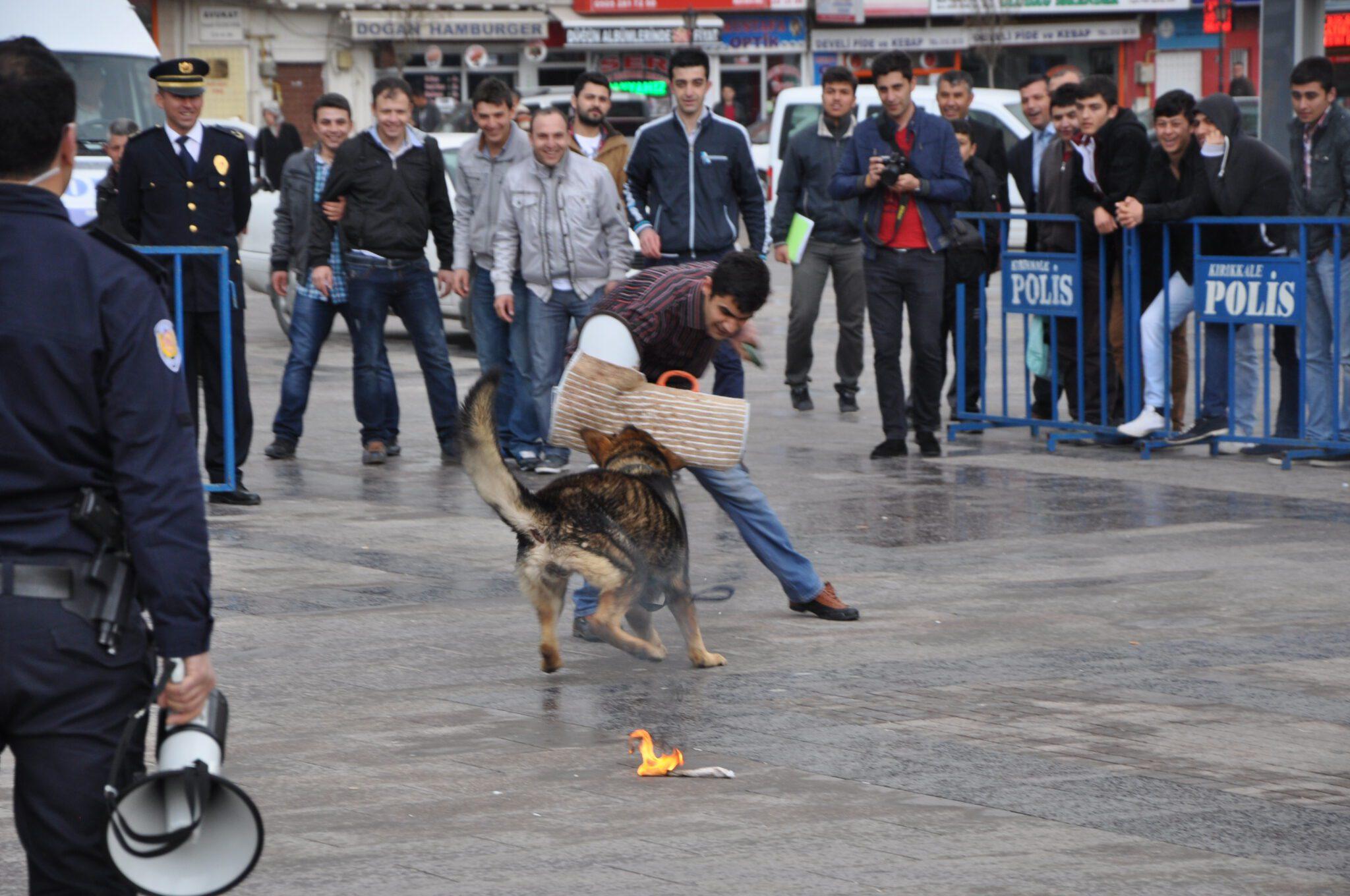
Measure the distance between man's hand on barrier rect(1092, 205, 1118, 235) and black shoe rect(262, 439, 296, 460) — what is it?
16.0 ft

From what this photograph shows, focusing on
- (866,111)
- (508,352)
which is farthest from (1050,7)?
(508,352)

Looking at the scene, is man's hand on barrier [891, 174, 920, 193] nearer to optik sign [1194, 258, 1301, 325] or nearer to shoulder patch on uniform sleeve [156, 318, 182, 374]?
optik sign [1194, 258, 1301, 325]

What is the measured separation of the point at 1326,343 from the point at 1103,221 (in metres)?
1.41

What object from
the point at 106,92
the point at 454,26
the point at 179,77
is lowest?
the point at 179,77

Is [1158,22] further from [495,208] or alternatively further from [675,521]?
[675,521]

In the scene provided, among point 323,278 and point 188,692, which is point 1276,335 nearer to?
point 323,278

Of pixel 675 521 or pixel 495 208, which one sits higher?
pixel 495 208

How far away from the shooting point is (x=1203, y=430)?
11109mm

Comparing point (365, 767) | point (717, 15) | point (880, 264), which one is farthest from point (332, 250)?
point (717, 15)

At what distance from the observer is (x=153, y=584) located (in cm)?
305

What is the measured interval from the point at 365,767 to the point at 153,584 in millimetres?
2269

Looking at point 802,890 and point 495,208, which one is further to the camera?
point 495,208

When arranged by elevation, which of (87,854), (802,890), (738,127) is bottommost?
(802,890)

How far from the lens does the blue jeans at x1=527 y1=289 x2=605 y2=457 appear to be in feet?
34.3
